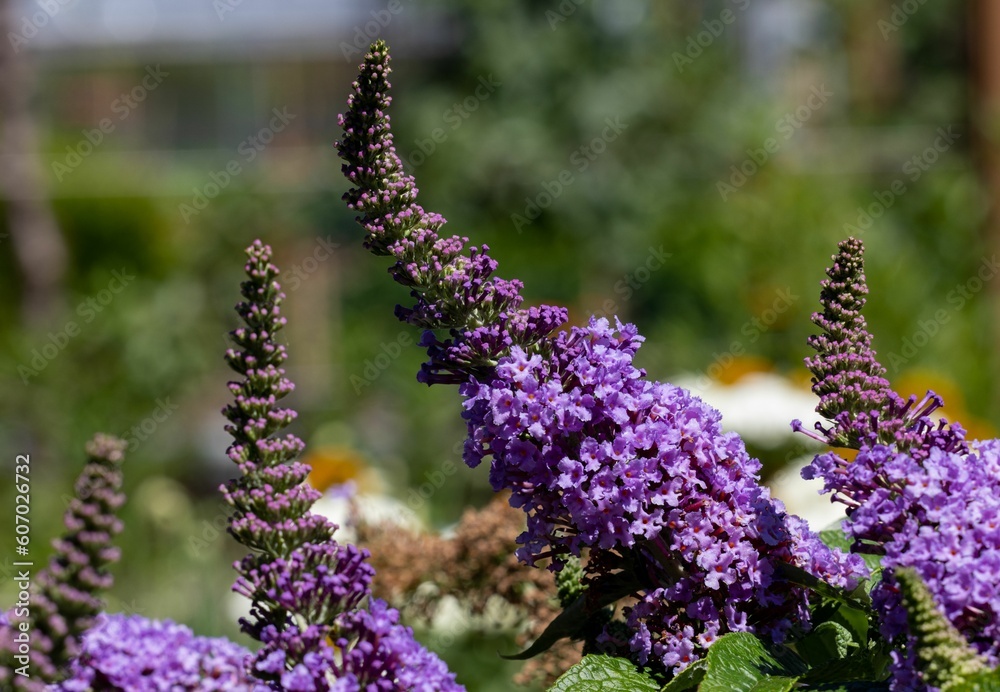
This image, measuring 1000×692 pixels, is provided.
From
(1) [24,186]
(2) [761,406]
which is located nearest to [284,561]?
(2) [761,406]

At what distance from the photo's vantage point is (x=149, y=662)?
1.35 meters

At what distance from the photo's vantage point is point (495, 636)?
3143 mm

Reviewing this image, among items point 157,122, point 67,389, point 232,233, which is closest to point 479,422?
point 67,389

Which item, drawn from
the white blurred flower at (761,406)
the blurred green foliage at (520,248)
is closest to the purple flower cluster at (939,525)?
the white blurred flower at (761,406)

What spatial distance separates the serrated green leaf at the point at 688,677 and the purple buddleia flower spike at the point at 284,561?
0.83 ft

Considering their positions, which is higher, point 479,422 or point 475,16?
point 475,16

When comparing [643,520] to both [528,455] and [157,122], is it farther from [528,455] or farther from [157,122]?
[157,122]

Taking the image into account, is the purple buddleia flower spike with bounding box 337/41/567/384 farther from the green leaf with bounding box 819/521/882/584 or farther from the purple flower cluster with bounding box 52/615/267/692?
the green leaf with bounding box 819/521/882/584

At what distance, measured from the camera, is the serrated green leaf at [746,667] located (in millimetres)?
1215

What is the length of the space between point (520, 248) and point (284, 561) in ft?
32.4

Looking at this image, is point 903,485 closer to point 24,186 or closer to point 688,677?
point 688,677

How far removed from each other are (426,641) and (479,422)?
2.06m

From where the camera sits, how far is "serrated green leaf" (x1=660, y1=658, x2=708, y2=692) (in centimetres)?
128

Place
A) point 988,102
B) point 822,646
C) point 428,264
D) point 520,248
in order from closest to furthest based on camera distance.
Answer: point 428,264, point 822,646, point 988,102, point 520,248
